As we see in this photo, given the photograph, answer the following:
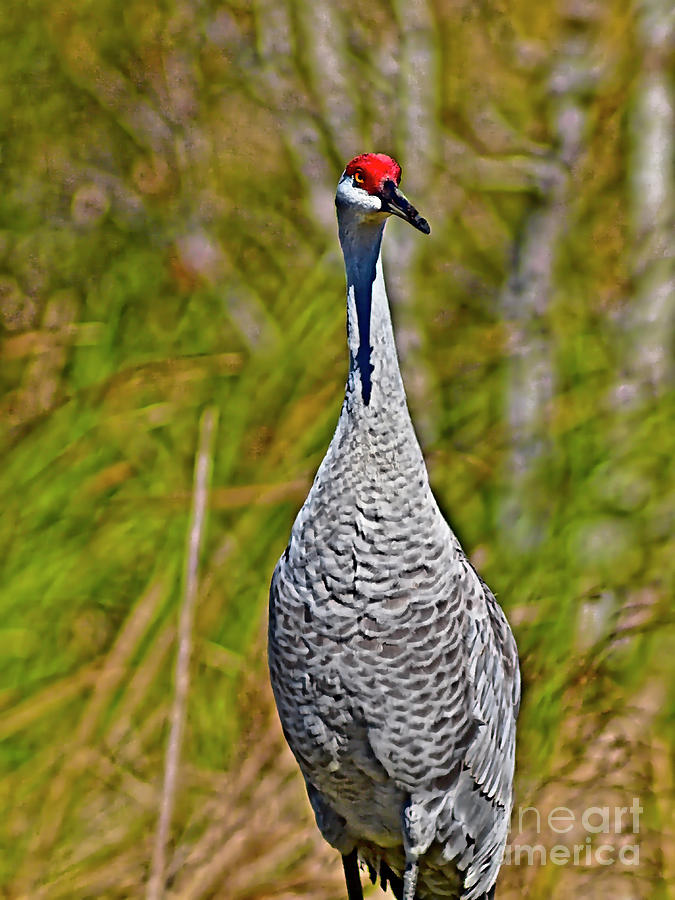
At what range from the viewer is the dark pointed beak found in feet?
5.26

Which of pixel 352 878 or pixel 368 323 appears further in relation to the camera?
pixel 352 878

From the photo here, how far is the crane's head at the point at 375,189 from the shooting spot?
5.36 feet

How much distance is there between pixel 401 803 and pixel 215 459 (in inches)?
35.5

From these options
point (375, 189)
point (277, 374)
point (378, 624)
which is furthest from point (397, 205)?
point (277, 374)

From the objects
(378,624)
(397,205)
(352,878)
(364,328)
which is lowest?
(352,878)

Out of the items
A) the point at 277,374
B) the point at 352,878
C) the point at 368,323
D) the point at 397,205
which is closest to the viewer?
the point at 397,205

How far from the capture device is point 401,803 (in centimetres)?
195

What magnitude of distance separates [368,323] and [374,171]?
217 millimetres

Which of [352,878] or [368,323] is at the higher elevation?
[368,323]

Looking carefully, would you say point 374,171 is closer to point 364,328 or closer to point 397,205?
point 397,205

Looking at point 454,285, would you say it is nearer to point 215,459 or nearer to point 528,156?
point 528,156

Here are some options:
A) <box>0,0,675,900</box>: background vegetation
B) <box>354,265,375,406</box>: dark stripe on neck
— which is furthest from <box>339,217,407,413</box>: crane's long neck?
<box>0,0,675,900</box>: background vegetation

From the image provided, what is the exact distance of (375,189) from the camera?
5.43 ft

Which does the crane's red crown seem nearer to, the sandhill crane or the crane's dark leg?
the sandhill crane
